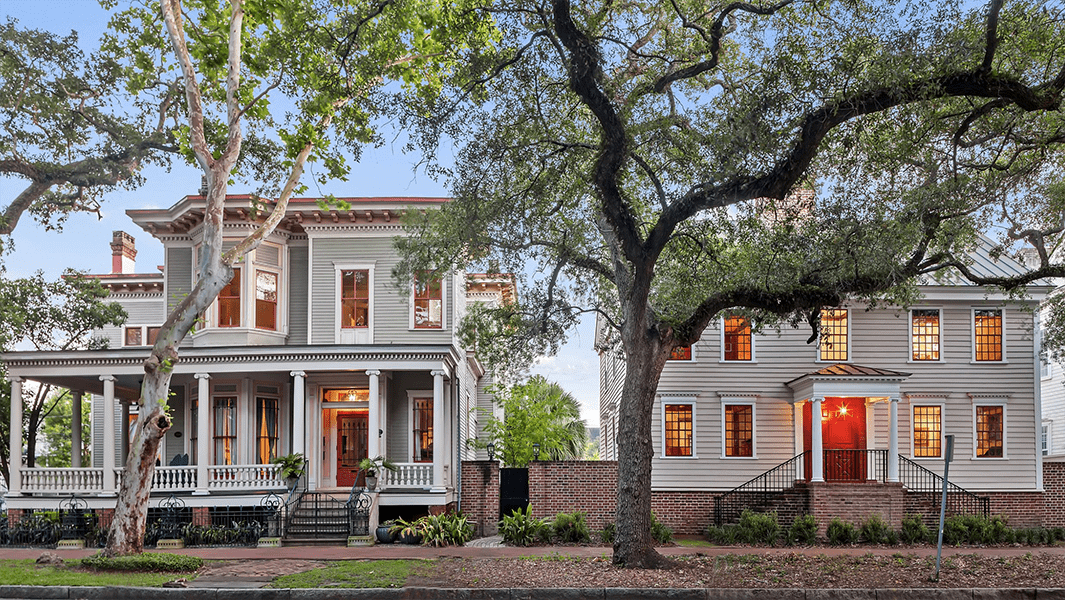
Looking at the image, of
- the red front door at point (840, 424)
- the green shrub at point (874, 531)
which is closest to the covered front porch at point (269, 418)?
the red front door at point (840, 424)

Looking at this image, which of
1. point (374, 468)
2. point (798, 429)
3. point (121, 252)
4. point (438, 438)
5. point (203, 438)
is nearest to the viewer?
point (374, 468)

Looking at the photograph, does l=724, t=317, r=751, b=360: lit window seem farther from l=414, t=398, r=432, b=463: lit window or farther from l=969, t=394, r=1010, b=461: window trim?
l=414, t=398, r=432, b=463: lit window

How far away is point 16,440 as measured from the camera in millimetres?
21297

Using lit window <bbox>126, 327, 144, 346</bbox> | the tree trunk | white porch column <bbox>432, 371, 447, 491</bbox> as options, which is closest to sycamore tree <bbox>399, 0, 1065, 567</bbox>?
the tree trunk

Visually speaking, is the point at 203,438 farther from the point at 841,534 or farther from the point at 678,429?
the point at 841,534

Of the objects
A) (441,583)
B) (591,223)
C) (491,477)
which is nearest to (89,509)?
(491,477)

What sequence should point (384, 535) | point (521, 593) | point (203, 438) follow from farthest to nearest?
1. point (203, 438)
2. point (384, 535)
3. point (521, 593)

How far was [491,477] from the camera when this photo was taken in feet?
74.1

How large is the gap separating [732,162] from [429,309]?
41.9 feet

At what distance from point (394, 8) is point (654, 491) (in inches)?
558

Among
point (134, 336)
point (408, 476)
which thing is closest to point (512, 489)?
point (408, 476)

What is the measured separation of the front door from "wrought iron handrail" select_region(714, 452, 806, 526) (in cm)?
956

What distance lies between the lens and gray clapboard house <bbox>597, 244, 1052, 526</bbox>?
77.6 feet

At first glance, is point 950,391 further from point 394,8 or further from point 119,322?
point 119,322
